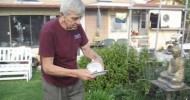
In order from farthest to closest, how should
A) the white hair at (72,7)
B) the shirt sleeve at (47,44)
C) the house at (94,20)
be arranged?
1. the house at (94,20)
2. the shirt sleeve at (47,44)
3. the white hair at (72,7)

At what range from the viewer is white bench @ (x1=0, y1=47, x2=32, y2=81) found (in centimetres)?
955

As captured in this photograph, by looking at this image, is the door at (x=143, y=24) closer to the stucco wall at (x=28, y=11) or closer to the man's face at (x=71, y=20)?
the stucco wall at (x=28, y=11)

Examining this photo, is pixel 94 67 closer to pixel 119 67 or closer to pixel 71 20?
pixel 71 20

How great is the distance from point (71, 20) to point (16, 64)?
25.9ft

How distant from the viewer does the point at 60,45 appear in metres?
2.84

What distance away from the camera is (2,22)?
48.1 feet

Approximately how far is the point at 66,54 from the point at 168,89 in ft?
5.44

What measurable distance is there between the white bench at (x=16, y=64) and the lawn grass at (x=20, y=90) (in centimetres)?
34

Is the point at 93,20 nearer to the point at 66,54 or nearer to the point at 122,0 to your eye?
the point at 122,0

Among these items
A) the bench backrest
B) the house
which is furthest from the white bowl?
the house

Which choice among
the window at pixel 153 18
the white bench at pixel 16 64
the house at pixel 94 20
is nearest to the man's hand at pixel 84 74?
the white bench at pixel 16 64

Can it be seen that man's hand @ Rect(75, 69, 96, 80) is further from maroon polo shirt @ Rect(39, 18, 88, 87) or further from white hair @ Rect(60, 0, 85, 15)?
white hair @ Rect(60, 0, 85, 15)

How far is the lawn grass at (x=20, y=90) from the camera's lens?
6996 mm

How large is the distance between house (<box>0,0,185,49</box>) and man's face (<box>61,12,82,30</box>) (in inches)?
427
